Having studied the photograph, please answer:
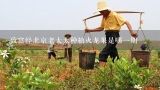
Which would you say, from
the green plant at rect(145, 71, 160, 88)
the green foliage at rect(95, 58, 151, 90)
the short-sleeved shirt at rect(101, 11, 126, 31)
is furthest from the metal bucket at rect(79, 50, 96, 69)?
the green foliage at rect(95, 58, 151, 90)

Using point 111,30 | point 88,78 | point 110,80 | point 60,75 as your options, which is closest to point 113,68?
point 110,80

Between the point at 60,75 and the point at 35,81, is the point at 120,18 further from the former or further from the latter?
the point at 35,81

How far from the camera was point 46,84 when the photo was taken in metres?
6.98

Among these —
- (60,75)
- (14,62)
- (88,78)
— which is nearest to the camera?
(14,62)

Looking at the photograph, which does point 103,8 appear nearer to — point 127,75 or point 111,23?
point 111,23

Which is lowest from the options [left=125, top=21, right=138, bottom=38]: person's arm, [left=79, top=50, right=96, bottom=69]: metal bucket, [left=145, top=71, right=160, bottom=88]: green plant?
[left=145, top=71, right=160, bottom=88]: green plant

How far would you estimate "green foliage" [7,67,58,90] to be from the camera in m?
6.98

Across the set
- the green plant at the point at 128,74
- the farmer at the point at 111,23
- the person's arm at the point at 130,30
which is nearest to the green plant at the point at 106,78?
the green plant at the point at 128,74

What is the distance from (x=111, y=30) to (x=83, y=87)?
373 cm

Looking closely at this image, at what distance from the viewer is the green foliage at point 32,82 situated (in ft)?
22.9

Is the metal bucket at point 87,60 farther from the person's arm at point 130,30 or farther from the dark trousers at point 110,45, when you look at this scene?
the person's arm at point 130,30

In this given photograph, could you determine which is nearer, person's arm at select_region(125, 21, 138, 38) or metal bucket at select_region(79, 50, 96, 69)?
person's arm at select_region(125, 21, 138, 38)

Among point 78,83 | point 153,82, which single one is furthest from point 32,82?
point 153,82

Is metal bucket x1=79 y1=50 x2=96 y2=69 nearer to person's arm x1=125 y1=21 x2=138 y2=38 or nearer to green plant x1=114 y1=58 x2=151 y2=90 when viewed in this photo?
person's arm x1=125 y1=21 x2=138 y2=38
